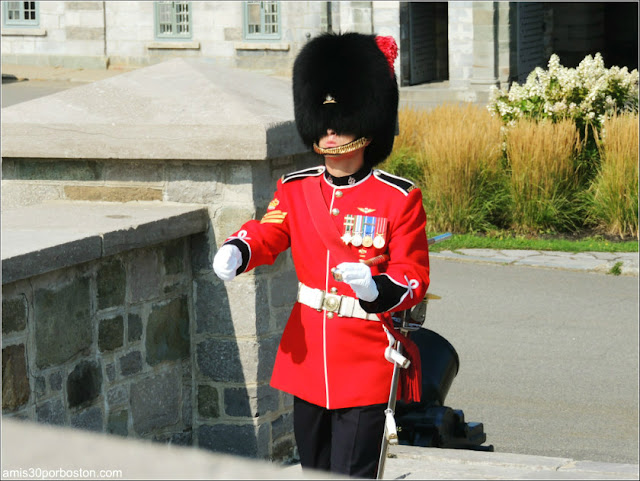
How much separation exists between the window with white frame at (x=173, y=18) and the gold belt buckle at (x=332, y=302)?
2078cm

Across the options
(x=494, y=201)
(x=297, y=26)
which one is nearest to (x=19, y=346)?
(x=494, y=201)

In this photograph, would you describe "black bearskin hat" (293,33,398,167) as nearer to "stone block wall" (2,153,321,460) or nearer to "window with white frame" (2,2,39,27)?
"stone block wall" (2,153,321,460)

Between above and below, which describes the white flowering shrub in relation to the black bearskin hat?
below

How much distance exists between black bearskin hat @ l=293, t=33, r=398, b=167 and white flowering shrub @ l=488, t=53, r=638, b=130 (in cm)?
725

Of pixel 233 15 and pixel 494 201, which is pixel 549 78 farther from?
pixel 233 15

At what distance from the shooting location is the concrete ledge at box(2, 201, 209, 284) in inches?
152

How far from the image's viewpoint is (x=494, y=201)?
1044cm

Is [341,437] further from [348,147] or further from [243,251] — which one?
[348,147]

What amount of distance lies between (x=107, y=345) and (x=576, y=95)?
7534mm

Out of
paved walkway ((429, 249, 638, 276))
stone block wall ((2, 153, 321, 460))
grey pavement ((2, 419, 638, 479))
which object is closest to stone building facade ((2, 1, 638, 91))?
paved walkway ((429, 249, 638, 276))

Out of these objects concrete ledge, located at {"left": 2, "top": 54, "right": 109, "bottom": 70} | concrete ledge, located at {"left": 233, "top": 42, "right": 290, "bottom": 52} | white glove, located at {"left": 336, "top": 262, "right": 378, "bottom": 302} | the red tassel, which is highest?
concrete ledge, located at {"left": 233, "top": 42, "right": 290, "bottom": 52}

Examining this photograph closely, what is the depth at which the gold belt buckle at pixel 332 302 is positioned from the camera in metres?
3.58

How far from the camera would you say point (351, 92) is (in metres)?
3.66

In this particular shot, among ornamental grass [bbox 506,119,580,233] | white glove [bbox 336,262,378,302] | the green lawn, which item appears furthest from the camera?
ornamental grass [bbox 506,119,580,233]
